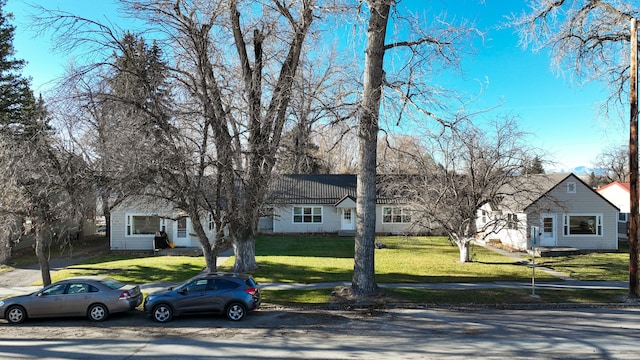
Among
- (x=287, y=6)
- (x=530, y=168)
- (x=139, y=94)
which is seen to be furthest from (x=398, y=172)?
(x=139, y=94)

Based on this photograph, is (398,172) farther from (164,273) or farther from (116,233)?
(116,233)

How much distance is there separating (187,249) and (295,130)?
11713 mm

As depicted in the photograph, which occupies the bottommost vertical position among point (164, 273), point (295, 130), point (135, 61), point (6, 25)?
point (164, 273)

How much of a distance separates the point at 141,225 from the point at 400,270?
58.2 ft

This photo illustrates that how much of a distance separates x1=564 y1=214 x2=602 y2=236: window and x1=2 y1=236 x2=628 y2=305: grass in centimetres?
208

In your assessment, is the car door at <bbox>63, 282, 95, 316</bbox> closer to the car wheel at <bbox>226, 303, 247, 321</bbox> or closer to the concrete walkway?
the concrete walkway

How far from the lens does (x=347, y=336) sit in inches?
409

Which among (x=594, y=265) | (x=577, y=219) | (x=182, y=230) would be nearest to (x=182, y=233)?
(x=182, y=230)

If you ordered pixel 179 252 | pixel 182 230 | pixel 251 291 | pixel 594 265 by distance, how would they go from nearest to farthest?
pixel 251 291
pixel 594 265
pixel 179 252
pixel 182 230

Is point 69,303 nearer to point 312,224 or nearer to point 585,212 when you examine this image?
point 312,224

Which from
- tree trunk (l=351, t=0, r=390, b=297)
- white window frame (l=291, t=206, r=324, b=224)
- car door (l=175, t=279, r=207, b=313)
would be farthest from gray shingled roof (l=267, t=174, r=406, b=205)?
car door (l=175, t=279, r=207, b=313)

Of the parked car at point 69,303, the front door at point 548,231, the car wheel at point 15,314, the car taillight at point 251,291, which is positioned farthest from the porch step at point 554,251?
the car wheel at point 15,314

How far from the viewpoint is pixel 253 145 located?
1479 centimetres

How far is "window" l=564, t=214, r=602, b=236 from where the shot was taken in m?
28.4
